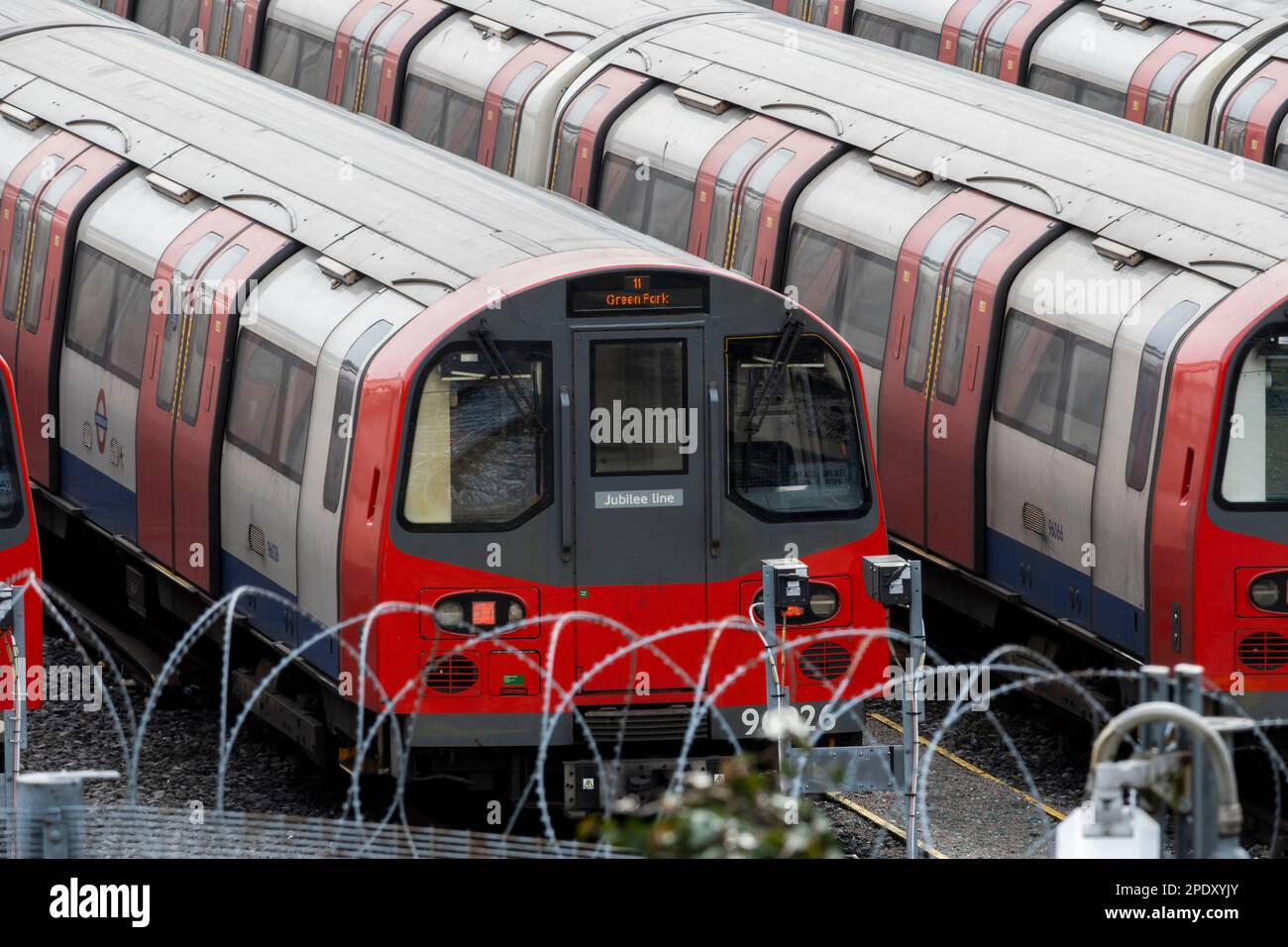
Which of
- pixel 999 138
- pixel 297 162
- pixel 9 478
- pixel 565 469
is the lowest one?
pixel 9 478

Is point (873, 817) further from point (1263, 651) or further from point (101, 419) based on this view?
point (101, 419)

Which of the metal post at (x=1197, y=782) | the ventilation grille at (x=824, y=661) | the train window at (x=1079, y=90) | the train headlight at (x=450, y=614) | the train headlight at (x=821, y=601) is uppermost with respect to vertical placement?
the metal post at (x=1197, y=782)

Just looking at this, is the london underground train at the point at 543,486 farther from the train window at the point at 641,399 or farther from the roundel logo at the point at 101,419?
the roundel logo at the point at 101,419

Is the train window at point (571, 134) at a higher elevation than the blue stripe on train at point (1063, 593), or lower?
higher

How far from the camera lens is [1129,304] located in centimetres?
1252

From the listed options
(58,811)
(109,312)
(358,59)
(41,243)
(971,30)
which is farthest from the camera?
(358,59)

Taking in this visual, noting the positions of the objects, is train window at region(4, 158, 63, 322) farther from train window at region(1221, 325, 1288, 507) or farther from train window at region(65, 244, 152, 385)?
train window at region(1221, 325, 1288, 507)

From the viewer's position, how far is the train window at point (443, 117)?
1966cm

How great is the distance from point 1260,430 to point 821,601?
2.11 metres

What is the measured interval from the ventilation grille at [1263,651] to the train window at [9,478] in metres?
5.42

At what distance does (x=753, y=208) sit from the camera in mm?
15828

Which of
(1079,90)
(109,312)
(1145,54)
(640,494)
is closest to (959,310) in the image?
(640,494)

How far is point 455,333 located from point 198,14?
14.1 metres

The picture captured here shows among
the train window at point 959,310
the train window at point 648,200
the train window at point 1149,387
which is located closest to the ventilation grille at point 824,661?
the train window at point 1149,387
